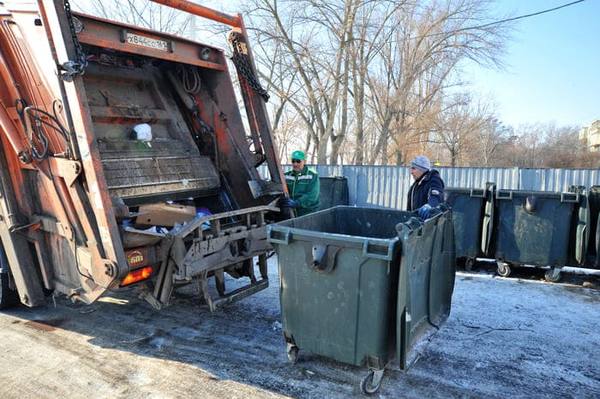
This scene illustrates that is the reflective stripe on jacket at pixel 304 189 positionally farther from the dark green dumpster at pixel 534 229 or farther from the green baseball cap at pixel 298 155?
the dark green dumpster at pixel 534 229

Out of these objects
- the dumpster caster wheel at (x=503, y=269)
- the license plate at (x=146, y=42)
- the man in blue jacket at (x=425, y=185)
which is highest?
the license plate at (x=146, y=42)

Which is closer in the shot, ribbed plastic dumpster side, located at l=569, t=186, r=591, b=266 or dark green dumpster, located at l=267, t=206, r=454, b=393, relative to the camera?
dark green dumpster, located at l=267, t=206, r=454, b=393

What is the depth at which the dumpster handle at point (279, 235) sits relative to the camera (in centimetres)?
302

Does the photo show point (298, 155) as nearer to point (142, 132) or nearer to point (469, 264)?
point (142, 132)

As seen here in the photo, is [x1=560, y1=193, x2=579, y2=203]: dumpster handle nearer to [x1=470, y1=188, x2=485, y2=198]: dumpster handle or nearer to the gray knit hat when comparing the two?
[x1=470, y1=188, x2=485, y2=198]: dumpster handle

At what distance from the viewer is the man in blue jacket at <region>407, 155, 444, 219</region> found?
4137 mm

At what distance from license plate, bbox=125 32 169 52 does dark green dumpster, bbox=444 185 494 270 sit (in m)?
4.08

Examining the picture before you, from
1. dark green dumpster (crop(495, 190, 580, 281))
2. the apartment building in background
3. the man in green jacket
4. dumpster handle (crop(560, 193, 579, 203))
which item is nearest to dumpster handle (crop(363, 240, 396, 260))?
the man in green jacket

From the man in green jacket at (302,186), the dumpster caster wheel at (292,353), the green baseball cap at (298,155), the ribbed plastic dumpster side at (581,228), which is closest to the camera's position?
the dumpster caster wheel at (292,353)

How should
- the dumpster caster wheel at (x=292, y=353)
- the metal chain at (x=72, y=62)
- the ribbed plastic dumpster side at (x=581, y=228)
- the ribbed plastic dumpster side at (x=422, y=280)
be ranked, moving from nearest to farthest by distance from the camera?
the ribbed plastic dumpster side at (x=422, y=280)
the metal chain at (x=72, y=62)
the dumpster caster wheel at (x=292, y=353)
the ribbed plastic dumpster side at (x=581, y=228)

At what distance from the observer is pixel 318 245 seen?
2902mm

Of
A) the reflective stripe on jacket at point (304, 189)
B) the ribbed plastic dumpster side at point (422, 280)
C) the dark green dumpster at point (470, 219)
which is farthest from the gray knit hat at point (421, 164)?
the dark green dumpster at point (470, 219)

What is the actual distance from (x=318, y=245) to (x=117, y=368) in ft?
5.81

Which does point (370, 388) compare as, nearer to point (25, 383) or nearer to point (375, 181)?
point (25, 383)
